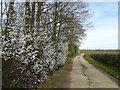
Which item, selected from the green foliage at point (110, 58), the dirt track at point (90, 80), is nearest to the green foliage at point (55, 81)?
the dirt track at point (90, 80)

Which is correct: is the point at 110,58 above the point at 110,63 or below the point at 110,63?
above

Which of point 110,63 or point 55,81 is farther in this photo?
point 110,63

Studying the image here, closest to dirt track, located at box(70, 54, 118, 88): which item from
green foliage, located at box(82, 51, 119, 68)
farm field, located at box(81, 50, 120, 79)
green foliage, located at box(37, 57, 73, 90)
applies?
green foliage, located at box(37, 57, 73, 90)

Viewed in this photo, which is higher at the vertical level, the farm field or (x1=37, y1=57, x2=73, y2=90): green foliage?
(x1=37, y1=57, x2=73, y2=90): green foliage

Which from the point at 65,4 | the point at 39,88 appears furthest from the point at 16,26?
the point at 65,4

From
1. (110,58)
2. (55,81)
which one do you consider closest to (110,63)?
(110,58)

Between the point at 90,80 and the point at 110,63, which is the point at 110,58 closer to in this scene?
the point at 110,63

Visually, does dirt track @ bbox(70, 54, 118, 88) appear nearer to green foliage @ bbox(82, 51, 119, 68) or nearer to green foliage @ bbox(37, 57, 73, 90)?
green foliage @ bbox(37, 57, 73, 90)

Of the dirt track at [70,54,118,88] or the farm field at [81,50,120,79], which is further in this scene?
the farm field at [81,50,120,79]

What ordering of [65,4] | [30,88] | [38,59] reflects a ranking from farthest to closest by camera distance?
[65,4] → [38,59] → [30,88]

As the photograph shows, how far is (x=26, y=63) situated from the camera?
6090 mm

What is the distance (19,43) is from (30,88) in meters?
2.00

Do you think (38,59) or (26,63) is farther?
(38,59)

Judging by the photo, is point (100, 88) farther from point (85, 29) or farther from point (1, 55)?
point (85, 29)
